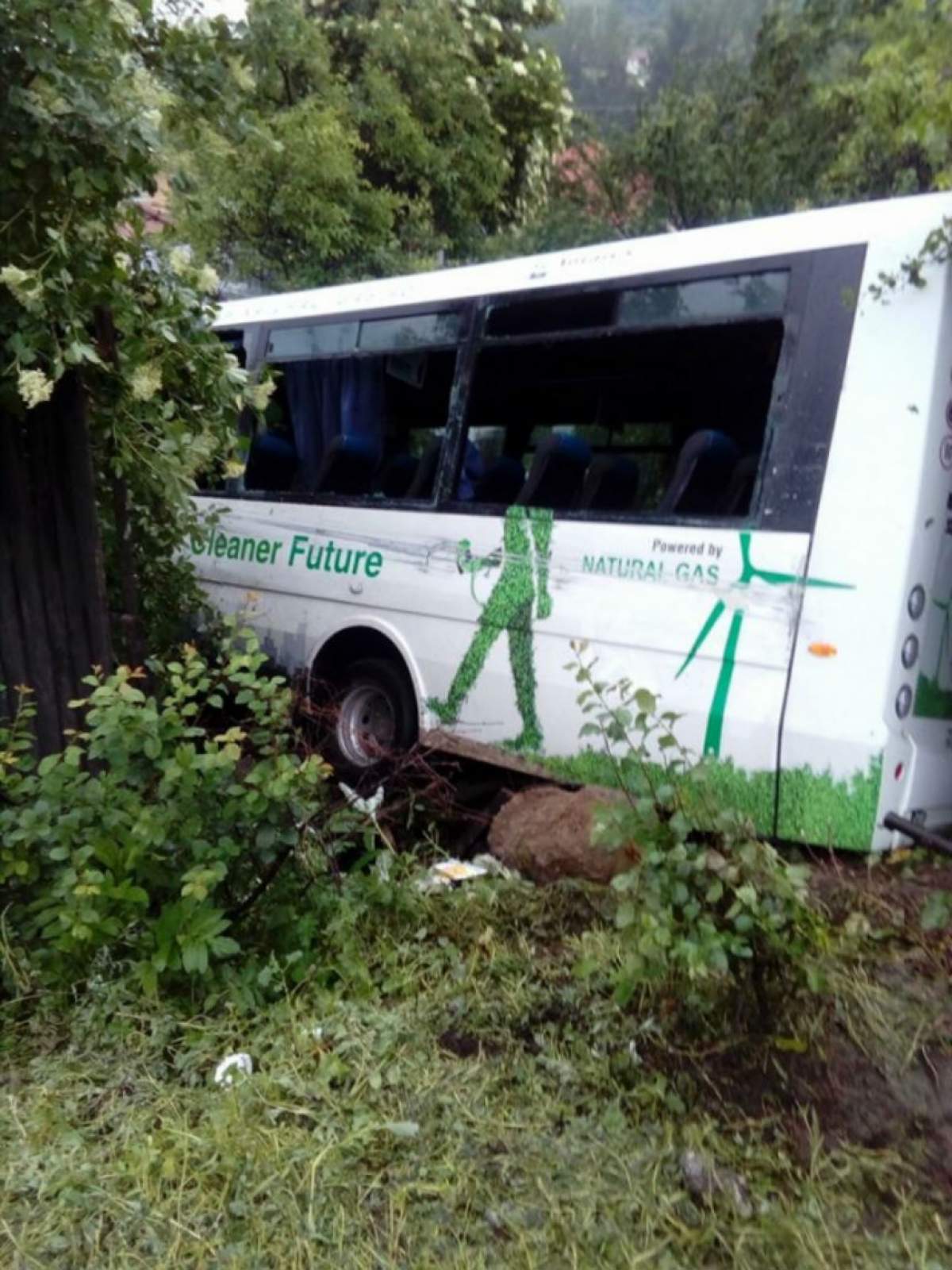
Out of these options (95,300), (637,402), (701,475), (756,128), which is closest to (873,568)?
(701,475)

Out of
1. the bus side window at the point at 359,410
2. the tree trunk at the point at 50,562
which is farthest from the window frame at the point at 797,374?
the tree trunk at the point at 50,562

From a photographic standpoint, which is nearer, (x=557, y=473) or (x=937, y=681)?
(x=937, y=681)

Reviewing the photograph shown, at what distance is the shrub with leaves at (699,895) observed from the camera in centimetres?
289

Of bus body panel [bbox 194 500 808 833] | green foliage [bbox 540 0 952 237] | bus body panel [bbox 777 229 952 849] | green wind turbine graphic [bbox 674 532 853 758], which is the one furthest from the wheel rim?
green foliage [bbox 540 0 952 237]

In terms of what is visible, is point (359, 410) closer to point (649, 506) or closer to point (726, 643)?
point (649, 506)

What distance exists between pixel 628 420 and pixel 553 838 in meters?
2.12

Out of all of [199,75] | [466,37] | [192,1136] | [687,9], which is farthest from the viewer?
[687,9]

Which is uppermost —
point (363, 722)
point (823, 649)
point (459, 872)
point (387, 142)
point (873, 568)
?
point (387, 142)

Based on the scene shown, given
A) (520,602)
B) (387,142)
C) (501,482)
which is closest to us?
(520,602)

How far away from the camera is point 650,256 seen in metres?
4.98

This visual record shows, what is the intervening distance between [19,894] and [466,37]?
1139 centimetres

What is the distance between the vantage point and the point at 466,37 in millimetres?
12391

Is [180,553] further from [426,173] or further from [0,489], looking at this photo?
[426,173]

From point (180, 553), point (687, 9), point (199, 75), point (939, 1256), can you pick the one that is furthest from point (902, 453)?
point (687, 9)
